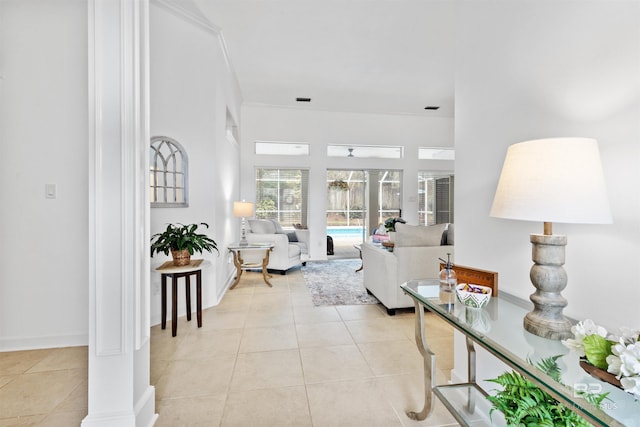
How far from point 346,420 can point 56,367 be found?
2.15 m

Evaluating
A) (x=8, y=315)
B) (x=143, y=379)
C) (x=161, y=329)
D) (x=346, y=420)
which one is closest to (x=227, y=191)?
(x=161, y=329)

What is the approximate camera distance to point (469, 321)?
3.75 feet

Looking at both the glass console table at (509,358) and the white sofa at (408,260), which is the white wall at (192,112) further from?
the glass console table at (509,358)

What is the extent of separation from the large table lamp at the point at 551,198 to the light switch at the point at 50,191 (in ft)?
10.4

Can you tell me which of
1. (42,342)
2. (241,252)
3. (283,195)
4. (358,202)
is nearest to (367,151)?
(358,202)

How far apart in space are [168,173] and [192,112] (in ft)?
2.39

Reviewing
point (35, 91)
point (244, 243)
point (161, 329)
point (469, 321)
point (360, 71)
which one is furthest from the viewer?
point (360, 71)

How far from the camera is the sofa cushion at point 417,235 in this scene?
320 cm

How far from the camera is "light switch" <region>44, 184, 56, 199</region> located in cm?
242

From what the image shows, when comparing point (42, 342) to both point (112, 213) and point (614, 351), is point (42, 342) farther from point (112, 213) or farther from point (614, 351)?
point (614, 351)

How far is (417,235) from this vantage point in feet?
10.6

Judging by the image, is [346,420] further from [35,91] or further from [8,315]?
[35,91]

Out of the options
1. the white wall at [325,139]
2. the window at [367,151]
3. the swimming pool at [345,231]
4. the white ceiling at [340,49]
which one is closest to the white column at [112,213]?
the white ceiling at [340,49]

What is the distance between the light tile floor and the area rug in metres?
0.57
